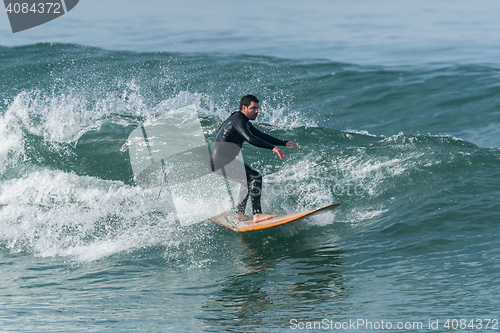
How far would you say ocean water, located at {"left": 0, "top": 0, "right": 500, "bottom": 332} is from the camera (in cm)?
515

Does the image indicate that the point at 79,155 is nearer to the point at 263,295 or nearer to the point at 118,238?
the point at 118,238

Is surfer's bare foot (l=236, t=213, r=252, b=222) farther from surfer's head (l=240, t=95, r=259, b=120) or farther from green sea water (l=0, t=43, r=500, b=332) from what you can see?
surfer's head (l=240, t=95, r=259, b=120)

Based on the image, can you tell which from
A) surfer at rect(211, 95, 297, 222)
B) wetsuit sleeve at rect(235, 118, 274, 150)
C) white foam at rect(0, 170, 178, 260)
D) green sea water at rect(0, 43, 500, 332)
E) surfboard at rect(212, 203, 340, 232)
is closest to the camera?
green sea water at rect(0, 43, 500, 332)

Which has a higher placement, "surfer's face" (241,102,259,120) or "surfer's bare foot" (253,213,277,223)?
"surfer's face" (241,102,259,120)

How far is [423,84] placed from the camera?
15969 millimetres

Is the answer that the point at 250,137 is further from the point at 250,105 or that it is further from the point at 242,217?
the point at 242,217

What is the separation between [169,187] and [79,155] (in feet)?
8.82

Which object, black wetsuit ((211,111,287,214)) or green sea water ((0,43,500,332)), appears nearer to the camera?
green sea water ((0,43,500,332))

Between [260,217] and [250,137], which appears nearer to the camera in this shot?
[250,137]

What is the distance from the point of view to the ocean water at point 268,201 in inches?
203

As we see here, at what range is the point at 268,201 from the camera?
8625 mm

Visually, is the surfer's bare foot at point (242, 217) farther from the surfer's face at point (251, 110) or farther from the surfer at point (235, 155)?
the surfer's face at point (251, 110)

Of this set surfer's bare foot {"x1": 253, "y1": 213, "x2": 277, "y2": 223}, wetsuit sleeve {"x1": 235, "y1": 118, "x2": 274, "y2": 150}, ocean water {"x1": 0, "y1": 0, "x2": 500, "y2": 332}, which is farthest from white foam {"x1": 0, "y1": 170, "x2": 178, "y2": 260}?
wetsuit sleeve {"x1": 235, "y1": 118, "x2": 274, "y2": 150}

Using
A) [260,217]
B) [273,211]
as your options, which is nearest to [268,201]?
[273,211]
